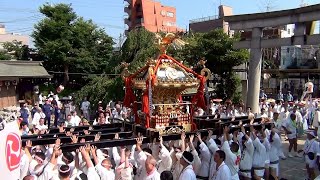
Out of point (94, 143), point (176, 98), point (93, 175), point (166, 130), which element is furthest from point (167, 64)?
point (93, 175)

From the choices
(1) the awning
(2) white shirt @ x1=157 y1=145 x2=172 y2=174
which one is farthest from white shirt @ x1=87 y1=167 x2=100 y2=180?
(1) the awning

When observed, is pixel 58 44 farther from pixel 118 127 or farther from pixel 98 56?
pixel 118 127

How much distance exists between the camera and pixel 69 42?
2562 cm

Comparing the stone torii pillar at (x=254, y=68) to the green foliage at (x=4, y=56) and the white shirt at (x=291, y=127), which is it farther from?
the green foliage at (x=4, y=56)

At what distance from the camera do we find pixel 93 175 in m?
5.46

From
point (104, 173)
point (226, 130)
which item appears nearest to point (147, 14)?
point (226, 130)

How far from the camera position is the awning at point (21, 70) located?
18.6 m

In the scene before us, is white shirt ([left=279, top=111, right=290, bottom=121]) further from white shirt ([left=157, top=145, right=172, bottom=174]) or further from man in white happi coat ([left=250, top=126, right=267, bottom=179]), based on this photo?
white shirt ([left=157, top=145, right=172, bottom=174])

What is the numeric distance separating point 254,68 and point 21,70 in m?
13.2

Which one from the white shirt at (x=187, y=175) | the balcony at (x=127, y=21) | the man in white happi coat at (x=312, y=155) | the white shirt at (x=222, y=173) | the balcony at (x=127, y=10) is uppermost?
the balcony at (x=127, y=10)

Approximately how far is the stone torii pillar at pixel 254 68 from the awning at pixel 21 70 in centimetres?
1177

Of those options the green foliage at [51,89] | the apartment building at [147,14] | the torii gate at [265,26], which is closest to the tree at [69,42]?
the green foliage at [51,89]

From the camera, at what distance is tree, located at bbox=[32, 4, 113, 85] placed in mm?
25281

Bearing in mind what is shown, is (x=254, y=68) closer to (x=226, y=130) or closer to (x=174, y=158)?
(x=226, y=130)
